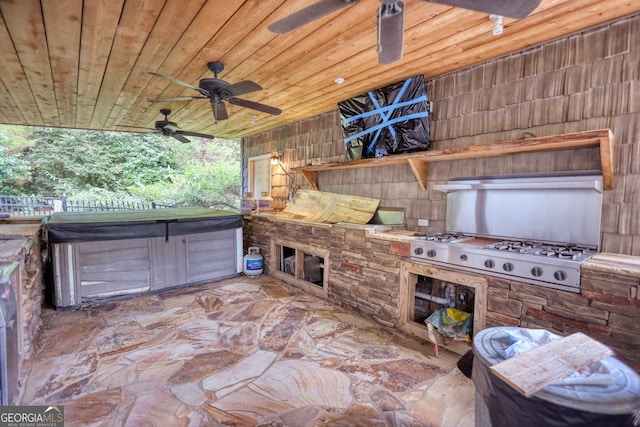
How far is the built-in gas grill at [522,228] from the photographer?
2117mm

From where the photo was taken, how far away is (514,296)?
7.34 feet

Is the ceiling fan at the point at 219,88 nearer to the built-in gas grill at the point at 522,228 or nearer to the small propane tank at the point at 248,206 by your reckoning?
the built-in gas grill at the point at 522,228

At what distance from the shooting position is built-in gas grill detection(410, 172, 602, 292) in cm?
212

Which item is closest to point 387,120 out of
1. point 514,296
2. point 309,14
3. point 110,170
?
point 309,14

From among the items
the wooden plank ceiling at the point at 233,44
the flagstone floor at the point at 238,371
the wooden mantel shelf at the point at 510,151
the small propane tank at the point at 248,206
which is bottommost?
the flagstone floor at the point at 238,371

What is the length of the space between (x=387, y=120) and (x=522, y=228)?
1.87 meters

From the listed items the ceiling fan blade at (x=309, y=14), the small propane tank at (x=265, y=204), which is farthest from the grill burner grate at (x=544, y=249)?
the small propane tank at (x=265, y=204)

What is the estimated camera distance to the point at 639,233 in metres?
2.16

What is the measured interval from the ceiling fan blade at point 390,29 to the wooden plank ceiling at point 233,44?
45cm

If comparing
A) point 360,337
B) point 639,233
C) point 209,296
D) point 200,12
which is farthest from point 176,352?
point 639,233

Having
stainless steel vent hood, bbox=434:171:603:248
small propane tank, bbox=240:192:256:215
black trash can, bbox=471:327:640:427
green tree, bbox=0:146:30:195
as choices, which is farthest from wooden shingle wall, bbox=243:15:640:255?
green tree, bbox=0:146:30:195

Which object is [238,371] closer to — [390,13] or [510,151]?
[390,13]

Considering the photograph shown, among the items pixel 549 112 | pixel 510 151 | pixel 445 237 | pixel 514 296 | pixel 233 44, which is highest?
pixel 233 44

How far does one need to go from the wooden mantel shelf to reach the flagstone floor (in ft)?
6.21
